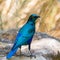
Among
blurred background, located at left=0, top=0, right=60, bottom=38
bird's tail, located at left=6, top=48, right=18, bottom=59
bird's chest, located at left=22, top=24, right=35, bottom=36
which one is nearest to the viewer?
bird's tail, located at left=6, top=48, right=18, bottom=59

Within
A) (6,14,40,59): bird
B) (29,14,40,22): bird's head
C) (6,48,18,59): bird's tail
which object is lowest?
(6,48,18,59): bird's tail

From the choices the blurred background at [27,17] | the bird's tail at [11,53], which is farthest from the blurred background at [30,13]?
the bird's tail at [11,53]

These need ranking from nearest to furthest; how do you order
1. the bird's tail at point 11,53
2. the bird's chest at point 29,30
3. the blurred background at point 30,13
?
the bird's tail at point 11,53 < the bird's chest at point 29,30 < the blurred background at point 30,13

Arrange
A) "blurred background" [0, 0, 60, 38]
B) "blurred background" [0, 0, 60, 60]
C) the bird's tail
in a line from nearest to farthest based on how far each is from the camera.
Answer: the bird's tail → "blurred background" [0, 0, 60, 60] → "blurred background" [0, 0, 60, 38]

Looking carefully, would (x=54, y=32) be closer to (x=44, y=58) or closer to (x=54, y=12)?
(x=54, y=12)

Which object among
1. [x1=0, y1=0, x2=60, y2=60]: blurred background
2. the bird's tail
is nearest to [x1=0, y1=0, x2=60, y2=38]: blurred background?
[x1=0, y1=0, x2=60, y2=60]: blurred background

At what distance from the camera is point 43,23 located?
11.7 ft

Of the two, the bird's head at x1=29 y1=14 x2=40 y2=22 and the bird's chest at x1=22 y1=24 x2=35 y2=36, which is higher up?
the bird's head at x1=29 y1=14 x2=40 y2=22

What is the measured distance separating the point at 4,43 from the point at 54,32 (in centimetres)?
51

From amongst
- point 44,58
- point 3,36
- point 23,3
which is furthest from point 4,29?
point 44,58

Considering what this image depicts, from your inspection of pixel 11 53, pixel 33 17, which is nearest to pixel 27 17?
pixel 33 17

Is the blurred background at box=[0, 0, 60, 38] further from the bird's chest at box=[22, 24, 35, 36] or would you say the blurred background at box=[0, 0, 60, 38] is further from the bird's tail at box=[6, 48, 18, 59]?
the bird's tail at box=[6, 48, 18, 59]

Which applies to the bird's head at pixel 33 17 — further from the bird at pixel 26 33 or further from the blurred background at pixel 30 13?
the blurred background at pixel 30 13

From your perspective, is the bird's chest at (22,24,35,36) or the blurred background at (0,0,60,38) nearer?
Result: the bird's chest at (22,24,35,36)
